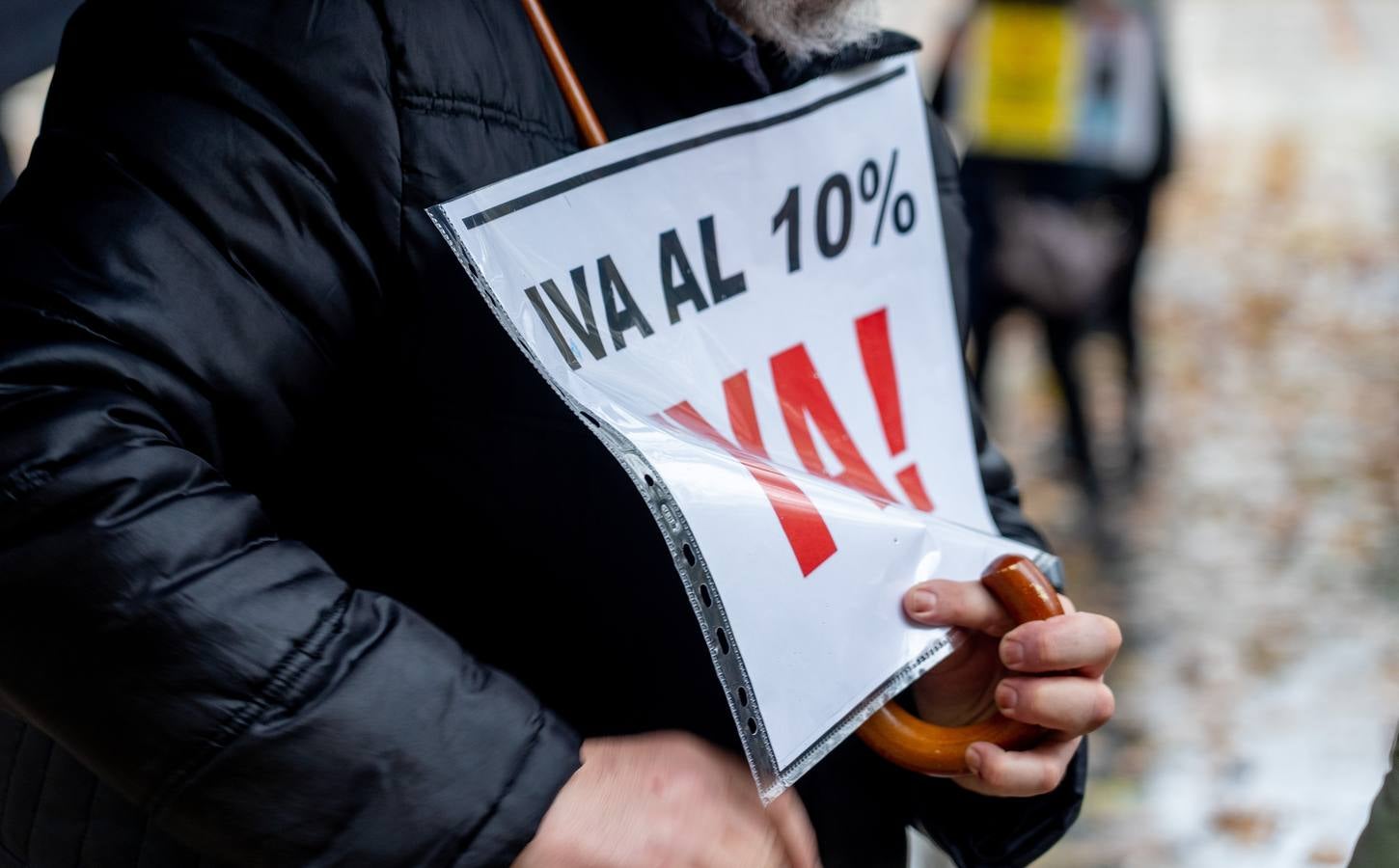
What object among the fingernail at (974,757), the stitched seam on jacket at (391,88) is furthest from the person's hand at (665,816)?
the stitched seam on jacket at (391,88)

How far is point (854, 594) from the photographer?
3.33 ft

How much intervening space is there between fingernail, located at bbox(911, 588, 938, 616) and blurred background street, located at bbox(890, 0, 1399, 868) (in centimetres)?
235

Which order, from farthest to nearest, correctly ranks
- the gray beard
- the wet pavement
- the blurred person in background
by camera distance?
1. the blurred person in background
2. the wet pavement
3. the gray beard

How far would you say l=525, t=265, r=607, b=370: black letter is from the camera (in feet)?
3.15

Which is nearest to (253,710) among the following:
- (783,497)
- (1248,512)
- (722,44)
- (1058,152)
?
(783,497)

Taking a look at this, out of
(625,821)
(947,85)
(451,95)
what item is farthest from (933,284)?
(947,85)

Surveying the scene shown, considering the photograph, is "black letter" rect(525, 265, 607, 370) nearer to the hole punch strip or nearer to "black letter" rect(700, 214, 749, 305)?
the hole punch strip

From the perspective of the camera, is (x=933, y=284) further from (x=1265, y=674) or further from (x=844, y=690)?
(x=1265, y=674)

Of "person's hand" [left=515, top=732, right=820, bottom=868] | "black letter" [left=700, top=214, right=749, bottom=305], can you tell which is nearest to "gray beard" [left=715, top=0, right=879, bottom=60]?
"black letter" [left=700, top=214, right=749, bottom=305]

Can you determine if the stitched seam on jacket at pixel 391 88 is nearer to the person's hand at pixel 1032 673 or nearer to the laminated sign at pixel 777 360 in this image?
the laminated sign at pixel 777 360

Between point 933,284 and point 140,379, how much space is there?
0.80 meters

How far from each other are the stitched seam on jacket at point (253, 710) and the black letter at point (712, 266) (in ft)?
1.47

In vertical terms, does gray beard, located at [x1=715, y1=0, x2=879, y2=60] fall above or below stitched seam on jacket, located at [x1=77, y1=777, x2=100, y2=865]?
above

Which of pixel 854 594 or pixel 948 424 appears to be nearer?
pixel 854 594
